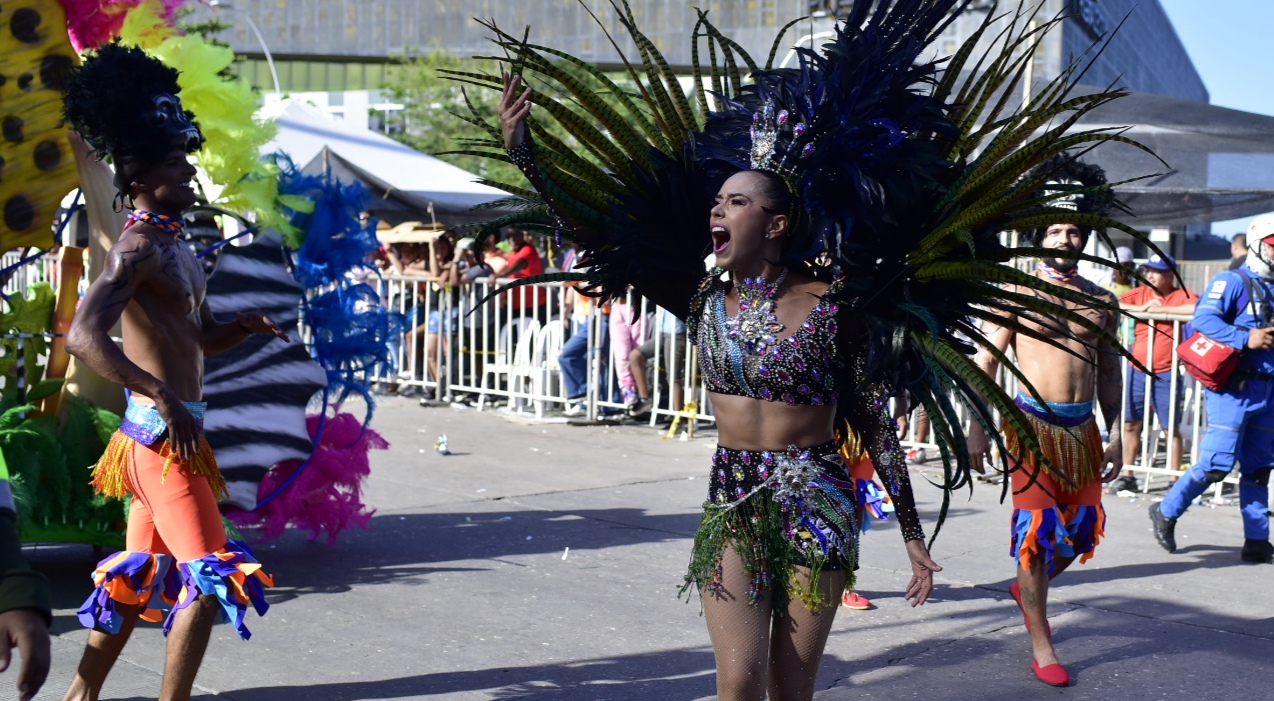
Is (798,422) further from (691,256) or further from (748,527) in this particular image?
(691,256)

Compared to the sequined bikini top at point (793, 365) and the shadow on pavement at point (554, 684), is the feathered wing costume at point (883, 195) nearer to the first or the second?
the sequined bikini top at point (793, 365)

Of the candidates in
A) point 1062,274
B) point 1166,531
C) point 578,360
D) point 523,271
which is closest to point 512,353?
point 523,271

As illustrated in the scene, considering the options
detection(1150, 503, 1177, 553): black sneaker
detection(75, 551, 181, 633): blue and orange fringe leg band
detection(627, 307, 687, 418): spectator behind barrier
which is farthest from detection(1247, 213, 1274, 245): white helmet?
detection(75, 551, 181, 633): blue and orange fringe leg band

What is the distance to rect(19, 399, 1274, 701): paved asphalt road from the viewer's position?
491 cm

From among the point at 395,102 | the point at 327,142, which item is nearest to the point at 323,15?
the point at 395,102

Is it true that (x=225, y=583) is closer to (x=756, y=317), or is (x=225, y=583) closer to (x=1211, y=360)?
(x=756, y=317)

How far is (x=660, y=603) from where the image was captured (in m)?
6.03

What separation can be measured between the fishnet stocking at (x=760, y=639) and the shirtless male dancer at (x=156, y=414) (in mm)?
1454

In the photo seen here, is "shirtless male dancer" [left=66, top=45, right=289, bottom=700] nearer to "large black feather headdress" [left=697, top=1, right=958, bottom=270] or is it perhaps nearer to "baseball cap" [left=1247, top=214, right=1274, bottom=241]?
"large black feather headdress" [left=697, top=1, right=958, bottom=270]

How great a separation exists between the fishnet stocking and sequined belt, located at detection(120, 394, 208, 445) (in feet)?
5.63

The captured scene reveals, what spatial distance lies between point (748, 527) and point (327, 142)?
492 inches

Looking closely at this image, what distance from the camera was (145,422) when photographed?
13.1ft

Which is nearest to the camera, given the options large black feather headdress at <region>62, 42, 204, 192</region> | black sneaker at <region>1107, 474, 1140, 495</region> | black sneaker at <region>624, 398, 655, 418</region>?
large black feather headdress at <region>62, 42, 204, 192</region>

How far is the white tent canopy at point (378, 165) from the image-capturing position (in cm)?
1471
